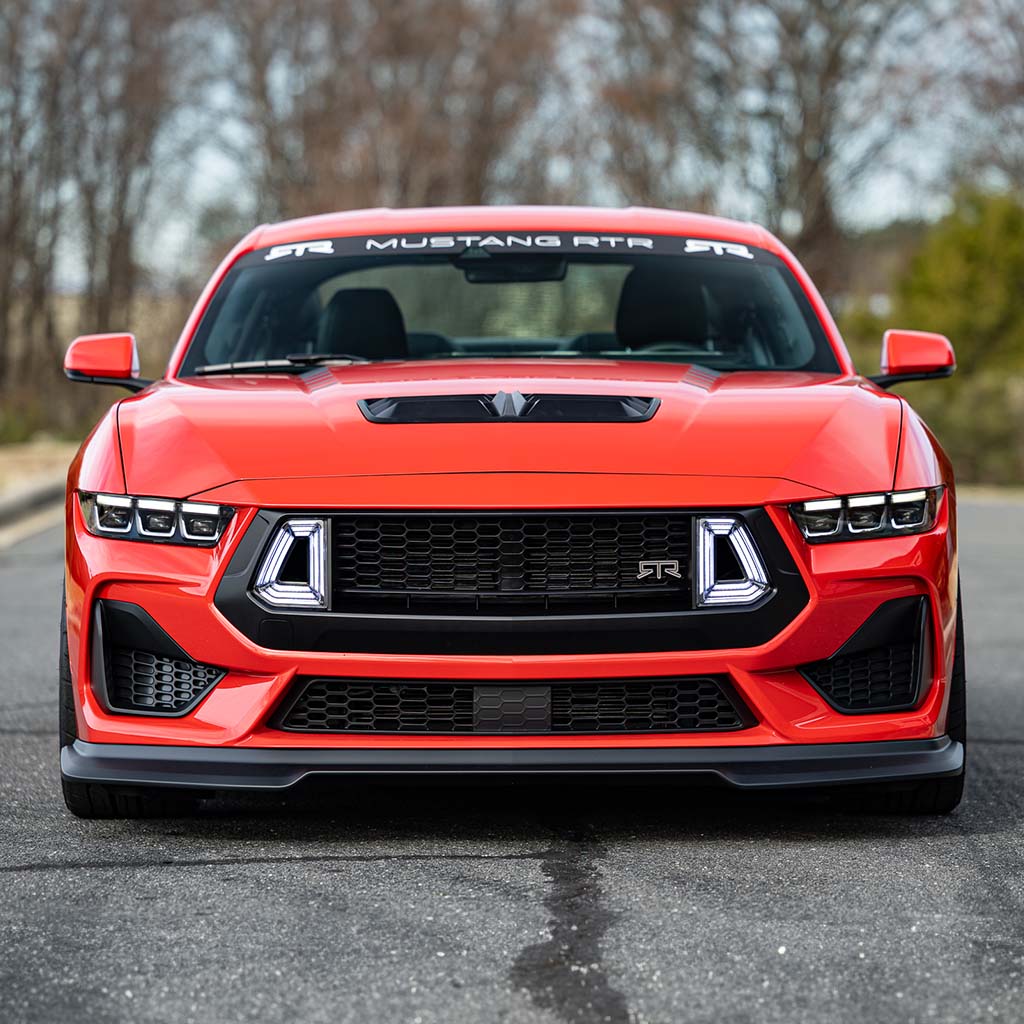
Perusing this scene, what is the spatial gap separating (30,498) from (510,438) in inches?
434

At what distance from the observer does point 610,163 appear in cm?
3145

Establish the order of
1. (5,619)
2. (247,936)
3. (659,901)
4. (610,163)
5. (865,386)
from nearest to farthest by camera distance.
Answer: (247,936)
(659,901)
(865,386)
(5,619)
(610,163)

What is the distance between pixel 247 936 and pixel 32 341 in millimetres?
24234

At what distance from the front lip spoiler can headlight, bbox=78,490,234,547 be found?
46 cm

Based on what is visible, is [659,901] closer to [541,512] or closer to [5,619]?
[541,512]

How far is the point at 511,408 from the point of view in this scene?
443 cm

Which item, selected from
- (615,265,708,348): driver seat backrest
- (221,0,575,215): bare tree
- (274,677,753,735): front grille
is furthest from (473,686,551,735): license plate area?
(221,0,575,215): bare tree

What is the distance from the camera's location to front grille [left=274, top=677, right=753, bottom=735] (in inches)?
164

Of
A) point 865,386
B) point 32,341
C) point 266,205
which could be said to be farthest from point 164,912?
point 266,205

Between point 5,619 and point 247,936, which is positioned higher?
point 247,936

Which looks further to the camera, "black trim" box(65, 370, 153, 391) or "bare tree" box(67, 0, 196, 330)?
"bare tree" box(67, 0, 196, 330)

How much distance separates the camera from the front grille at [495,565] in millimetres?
4141

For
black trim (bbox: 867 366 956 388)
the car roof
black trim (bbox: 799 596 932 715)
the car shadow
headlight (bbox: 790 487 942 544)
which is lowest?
the car shadow

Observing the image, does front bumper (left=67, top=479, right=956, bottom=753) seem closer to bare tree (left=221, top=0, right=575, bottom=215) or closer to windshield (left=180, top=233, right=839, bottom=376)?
windshield (left=180, top=233, right=839, bottom=376)
